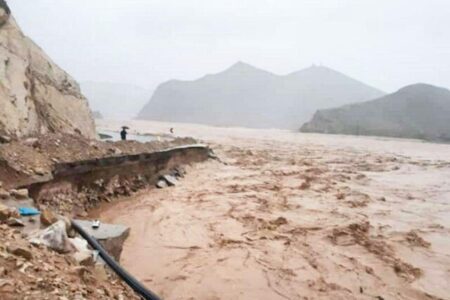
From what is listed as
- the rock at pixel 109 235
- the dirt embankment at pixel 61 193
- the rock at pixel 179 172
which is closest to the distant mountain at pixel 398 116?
the rock at pixel 179 172

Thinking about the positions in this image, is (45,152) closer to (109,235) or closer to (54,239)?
(109,235)

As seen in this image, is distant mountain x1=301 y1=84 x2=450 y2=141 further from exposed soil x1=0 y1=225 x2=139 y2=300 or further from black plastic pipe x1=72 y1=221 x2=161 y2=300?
exposed soil x1=0 y1=225 x2=139 y2=300

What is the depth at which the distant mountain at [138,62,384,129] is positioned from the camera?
108188 mm

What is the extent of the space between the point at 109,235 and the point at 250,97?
121709 millimetres

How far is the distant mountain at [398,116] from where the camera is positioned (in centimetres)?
4672

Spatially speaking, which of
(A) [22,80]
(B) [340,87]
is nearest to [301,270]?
(A) [22,80]

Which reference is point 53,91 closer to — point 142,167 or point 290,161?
point 142,167

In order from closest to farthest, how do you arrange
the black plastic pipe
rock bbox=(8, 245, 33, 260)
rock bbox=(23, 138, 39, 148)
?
rock bbox=(8, 245, 33, 260) → the black plastic pipe → rock bbox=(23, 138, 39, 148)

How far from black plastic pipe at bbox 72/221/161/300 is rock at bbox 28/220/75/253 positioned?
372 millimetres

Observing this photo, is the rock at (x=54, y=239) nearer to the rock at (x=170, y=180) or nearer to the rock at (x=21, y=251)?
the rock at (x=21, y=251)

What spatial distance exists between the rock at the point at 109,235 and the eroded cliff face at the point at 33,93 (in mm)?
4512

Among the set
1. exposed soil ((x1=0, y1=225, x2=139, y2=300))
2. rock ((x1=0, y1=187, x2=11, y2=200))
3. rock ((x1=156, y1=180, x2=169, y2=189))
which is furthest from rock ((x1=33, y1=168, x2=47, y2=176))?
rock ((x1=156, y1=180, x2=169, y2=189))

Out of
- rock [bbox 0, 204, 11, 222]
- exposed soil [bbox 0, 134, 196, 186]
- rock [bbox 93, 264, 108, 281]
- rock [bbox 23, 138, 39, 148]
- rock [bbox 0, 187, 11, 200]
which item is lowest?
rock [bbox 93, 264, 108, 281]

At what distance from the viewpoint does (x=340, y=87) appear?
122 metres
